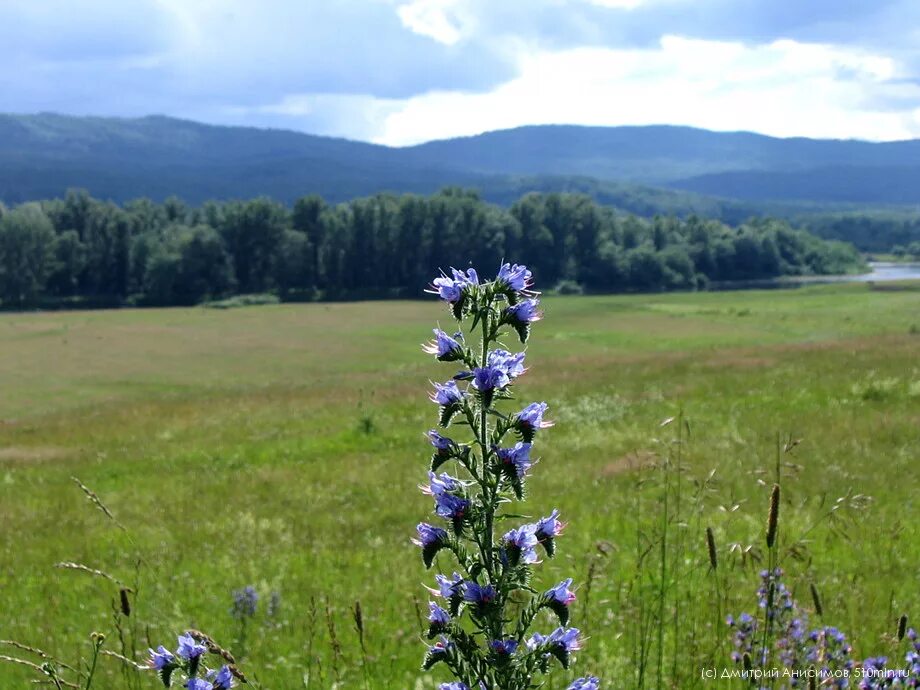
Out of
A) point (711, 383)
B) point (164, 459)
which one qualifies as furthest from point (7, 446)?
point (711, 383)

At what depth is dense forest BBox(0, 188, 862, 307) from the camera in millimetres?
142625

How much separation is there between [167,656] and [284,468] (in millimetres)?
17530

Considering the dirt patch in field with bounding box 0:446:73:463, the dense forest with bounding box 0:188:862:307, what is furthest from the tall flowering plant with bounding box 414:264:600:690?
the dense forest with bounding box 0:188:862:307

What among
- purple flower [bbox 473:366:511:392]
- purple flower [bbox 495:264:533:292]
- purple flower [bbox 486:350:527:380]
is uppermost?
purple flower [bbox 495:264:533:292]

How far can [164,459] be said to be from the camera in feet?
75.1

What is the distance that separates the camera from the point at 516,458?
3.41 m

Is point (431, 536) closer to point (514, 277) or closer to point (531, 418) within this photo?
point (531, 418)

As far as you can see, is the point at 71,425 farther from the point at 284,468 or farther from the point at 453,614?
the point at 453,614

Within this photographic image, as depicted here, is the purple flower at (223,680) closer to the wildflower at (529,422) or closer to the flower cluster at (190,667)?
the flower cluster at (190,667)

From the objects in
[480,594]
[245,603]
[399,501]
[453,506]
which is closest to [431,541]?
[453,506]

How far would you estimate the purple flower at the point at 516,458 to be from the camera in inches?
134

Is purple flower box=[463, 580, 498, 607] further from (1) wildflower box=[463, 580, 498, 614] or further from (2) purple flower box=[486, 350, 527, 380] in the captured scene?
(2) purple flower box=[486, 350, 527, 380]

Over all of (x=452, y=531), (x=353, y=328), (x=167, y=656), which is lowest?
(x=353, y=328)

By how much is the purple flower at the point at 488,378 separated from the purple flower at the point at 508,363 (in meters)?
0.04
